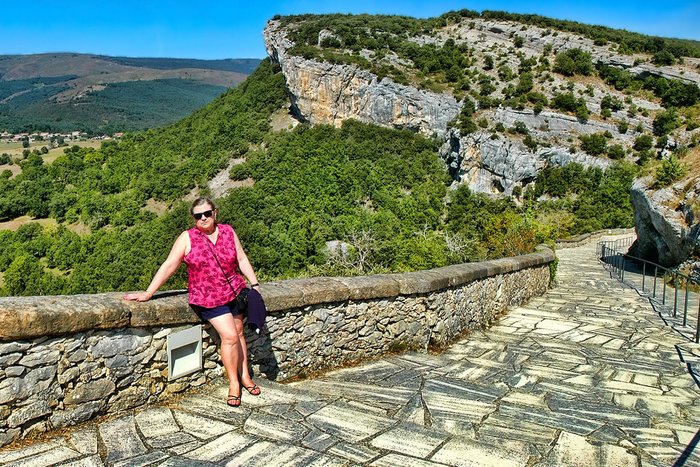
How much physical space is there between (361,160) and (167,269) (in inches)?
2161

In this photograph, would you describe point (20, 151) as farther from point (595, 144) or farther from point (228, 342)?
point (228, 342)

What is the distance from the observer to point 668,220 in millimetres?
13352

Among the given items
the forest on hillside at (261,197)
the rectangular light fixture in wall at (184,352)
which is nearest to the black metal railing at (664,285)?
the rectangular light fixture in wall at (184,352)

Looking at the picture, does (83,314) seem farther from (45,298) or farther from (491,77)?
(491,77)

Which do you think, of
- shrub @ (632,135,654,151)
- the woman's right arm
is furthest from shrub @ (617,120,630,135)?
the woman's right arm

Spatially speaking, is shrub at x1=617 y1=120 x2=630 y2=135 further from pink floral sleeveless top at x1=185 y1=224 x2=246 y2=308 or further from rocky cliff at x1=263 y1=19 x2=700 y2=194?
pink floral sleeveless top at x1=185 y1=224 x2=246 y2=308

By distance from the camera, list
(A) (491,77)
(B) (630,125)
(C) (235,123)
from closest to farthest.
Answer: (B) (630,125), (A) (491,77), (C) (235,123)

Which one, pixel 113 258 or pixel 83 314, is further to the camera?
pixel 113 258

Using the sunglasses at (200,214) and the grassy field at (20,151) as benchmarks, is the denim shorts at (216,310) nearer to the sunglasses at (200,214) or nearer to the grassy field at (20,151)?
the sunglasses at (200,214)

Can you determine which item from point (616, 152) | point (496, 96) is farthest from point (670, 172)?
point (496, 96)

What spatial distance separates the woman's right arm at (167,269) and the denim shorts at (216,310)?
0.34 m

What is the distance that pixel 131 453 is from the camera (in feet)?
8.84

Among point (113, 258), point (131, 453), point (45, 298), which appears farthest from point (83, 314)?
point (113, 258)

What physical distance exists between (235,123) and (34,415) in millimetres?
68063
